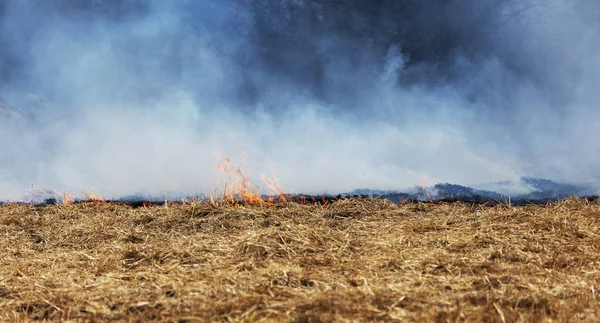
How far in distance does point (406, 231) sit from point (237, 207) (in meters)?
4.16

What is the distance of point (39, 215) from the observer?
12.6m

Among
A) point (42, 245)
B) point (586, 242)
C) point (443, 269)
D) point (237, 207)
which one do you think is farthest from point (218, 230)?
point (586, 242)

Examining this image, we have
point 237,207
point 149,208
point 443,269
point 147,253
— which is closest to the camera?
point 443,269

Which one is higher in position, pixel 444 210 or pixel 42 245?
pixel 444 210

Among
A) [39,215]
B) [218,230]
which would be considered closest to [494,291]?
[218,230]

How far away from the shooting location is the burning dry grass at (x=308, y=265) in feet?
16.7

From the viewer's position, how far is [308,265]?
22.6ft

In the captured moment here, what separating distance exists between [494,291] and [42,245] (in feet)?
26.7

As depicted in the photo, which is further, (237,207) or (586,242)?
(237,207)

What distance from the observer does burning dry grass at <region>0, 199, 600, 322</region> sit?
508 cm

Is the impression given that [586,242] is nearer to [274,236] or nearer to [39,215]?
[274,236]

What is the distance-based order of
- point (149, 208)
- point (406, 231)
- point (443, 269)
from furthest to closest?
point (149, 208)
point (406, 231)
point (443, 269)

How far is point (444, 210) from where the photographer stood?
1180 centimetres

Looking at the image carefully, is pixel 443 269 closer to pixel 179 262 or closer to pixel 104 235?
pixel 179 262
